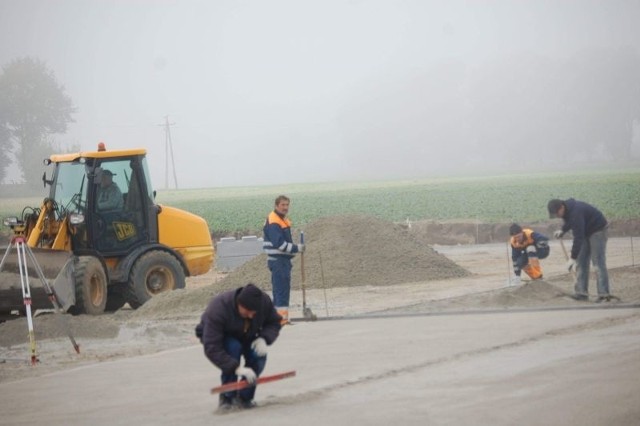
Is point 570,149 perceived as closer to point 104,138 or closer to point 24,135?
point 24,135

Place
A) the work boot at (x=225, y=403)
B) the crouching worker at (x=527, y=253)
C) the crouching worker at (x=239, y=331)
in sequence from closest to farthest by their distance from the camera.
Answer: the crouching worker at (x=239, y=331) < the work boot at (x=225, y=403) < the crouching worker at (x=527, y=253)

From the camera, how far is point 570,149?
138 m

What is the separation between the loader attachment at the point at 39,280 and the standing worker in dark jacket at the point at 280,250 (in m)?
3.73

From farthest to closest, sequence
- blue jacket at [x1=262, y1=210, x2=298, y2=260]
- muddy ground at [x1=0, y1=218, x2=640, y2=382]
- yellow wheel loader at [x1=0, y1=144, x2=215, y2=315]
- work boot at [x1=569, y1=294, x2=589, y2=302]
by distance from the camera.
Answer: yellow wheel loader at [x1=0, y1=144, x2=215, y2=315] < work boot at [x1=569, y1=294, x2=589, y2=302] < blue jacket at [x1=262, y1=210, x2=298, y2=260] < muddy ground at [x1=0, y1=218, x2=640, y2=382]

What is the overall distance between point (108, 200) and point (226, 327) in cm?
1189

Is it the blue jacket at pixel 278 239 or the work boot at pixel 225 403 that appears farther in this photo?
the blue jacket at pixel 278 239

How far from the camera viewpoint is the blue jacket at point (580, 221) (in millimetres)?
17234

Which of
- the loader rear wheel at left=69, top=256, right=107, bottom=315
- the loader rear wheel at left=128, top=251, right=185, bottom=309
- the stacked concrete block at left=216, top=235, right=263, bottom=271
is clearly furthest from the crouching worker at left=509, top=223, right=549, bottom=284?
the stacked concrete block at left=216, top=235, right=263, bottom=271

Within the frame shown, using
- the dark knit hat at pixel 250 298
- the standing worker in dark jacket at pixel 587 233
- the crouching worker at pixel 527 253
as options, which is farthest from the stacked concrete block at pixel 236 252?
the dark knit hat at pixel 250 298

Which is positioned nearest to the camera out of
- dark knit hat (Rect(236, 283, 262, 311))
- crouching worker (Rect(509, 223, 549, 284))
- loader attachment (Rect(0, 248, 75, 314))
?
dark knit hat (Rect(236, 283, 262, 311))

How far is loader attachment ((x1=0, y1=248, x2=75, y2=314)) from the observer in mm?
18453

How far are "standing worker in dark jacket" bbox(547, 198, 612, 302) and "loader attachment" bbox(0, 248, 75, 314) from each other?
771 centimetres

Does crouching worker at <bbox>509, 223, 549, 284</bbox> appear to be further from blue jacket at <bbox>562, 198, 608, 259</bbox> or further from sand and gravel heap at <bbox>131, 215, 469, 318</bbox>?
sand and gravel heap at <bbox>131, 215, 469, 318</bbox>

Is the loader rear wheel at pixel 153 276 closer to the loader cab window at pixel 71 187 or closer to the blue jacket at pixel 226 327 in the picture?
the loader cab window at pixel 71 187
